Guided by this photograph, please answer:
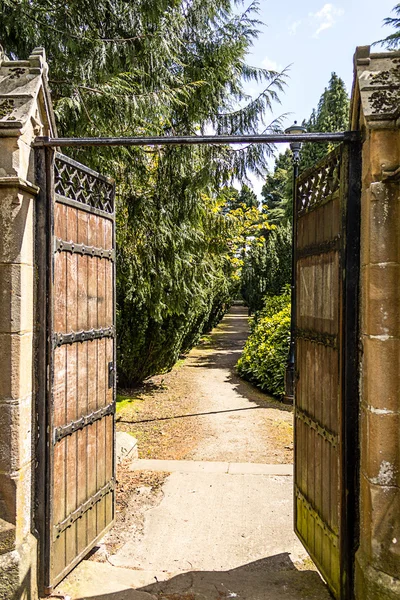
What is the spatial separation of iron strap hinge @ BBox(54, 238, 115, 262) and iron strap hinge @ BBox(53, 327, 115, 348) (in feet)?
1.84

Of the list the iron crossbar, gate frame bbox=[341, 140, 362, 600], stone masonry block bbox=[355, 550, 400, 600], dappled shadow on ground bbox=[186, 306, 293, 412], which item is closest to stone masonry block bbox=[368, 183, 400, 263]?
gate frame bbox=[341, 140, 362, 600]

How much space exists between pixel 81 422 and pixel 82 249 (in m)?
1.22

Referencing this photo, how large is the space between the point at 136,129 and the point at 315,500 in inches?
187

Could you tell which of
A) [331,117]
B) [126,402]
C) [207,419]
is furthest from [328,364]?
[331,117]

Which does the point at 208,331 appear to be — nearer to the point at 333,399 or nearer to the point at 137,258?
the point at 137,258

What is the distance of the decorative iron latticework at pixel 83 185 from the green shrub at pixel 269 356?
6.23 meters

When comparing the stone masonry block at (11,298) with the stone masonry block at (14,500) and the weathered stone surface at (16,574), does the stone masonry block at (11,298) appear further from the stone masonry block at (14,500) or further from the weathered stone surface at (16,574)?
the weathered stone surface at (16,574)

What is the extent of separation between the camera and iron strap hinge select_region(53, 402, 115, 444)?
2840mm

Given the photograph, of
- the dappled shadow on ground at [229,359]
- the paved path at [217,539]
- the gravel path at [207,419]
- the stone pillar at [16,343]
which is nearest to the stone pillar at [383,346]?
the paved path at [217,539]

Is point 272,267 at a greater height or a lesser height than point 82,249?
greater

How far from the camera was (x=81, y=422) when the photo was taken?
10.1 ft

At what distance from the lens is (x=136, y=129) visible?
5.70 meters

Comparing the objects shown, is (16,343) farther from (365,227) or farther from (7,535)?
(365,227)

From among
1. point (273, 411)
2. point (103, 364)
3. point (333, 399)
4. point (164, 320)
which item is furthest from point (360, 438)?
point (164, 320)
